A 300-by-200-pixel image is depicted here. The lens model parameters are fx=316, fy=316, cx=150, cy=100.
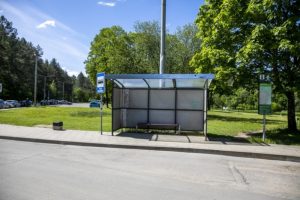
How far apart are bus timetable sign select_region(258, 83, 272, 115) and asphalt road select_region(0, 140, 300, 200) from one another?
4.27m

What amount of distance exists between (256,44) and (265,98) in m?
2.79

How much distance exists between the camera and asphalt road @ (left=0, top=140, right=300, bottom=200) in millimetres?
6266

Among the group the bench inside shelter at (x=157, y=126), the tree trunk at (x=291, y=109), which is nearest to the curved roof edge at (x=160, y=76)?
the bench inside shelter at (x=157, y=126)

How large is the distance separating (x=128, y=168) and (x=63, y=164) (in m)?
1.82

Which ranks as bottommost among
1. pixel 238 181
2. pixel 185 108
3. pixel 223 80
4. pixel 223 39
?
pixel 238 181

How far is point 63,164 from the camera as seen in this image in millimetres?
8820

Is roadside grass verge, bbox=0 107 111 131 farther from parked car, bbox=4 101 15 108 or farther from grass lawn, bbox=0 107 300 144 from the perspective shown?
parked car, bbox=4 101 15 108

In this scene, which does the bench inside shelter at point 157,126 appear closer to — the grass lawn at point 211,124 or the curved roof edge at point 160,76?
the grass lawn at point 211,124

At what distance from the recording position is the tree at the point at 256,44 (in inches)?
621

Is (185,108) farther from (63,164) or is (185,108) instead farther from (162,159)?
(63,164)

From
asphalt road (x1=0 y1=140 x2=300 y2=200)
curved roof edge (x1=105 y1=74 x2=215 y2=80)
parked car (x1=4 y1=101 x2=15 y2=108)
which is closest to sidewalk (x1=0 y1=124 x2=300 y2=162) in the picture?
asphalt road (x1=0 y1=140 x2=300 y2=200)

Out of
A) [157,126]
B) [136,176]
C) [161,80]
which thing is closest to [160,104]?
[157,126]

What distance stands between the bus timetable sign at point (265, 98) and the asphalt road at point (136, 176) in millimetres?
4268

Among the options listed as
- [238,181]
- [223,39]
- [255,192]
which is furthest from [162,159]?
[223,39]
